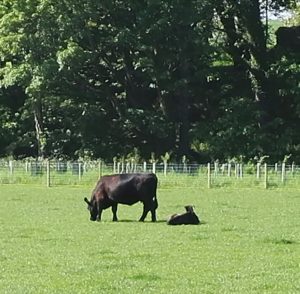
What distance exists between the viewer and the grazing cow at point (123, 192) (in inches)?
864

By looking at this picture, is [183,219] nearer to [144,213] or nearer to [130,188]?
[144,213]

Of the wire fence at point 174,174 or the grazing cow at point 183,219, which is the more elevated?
the grazing cow at point 183,219

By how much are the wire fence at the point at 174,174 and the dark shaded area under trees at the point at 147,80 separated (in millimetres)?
5904

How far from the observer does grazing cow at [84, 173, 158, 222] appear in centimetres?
2195

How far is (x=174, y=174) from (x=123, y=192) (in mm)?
17433

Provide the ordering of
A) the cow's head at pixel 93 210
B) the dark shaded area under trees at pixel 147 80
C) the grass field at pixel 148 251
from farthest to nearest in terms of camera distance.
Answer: the dark shaded area under trees at pixel 147 80 < the cow's head at pixel 93 210 < the grass field at pixel 148 251

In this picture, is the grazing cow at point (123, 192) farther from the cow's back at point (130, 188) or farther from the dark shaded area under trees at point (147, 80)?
the dark shaded area under trees at point (147, 80)

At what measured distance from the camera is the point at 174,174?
1553 inches

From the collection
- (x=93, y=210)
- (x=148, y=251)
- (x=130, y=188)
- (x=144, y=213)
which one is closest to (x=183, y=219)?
(x=144, y=213)

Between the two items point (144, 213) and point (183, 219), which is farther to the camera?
point (144, 213)

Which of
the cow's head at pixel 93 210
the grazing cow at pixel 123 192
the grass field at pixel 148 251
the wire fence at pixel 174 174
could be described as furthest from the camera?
the wire fence at pixel 174 174

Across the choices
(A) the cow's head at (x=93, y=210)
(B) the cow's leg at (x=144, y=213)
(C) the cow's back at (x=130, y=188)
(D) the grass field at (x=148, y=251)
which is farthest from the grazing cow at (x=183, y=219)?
(A) the cow's head at (x=93, y=210)

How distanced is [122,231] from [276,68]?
31688 millimetres

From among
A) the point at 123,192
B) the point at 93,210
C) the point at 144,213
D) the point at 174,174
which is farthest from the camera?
the point at 174,174
